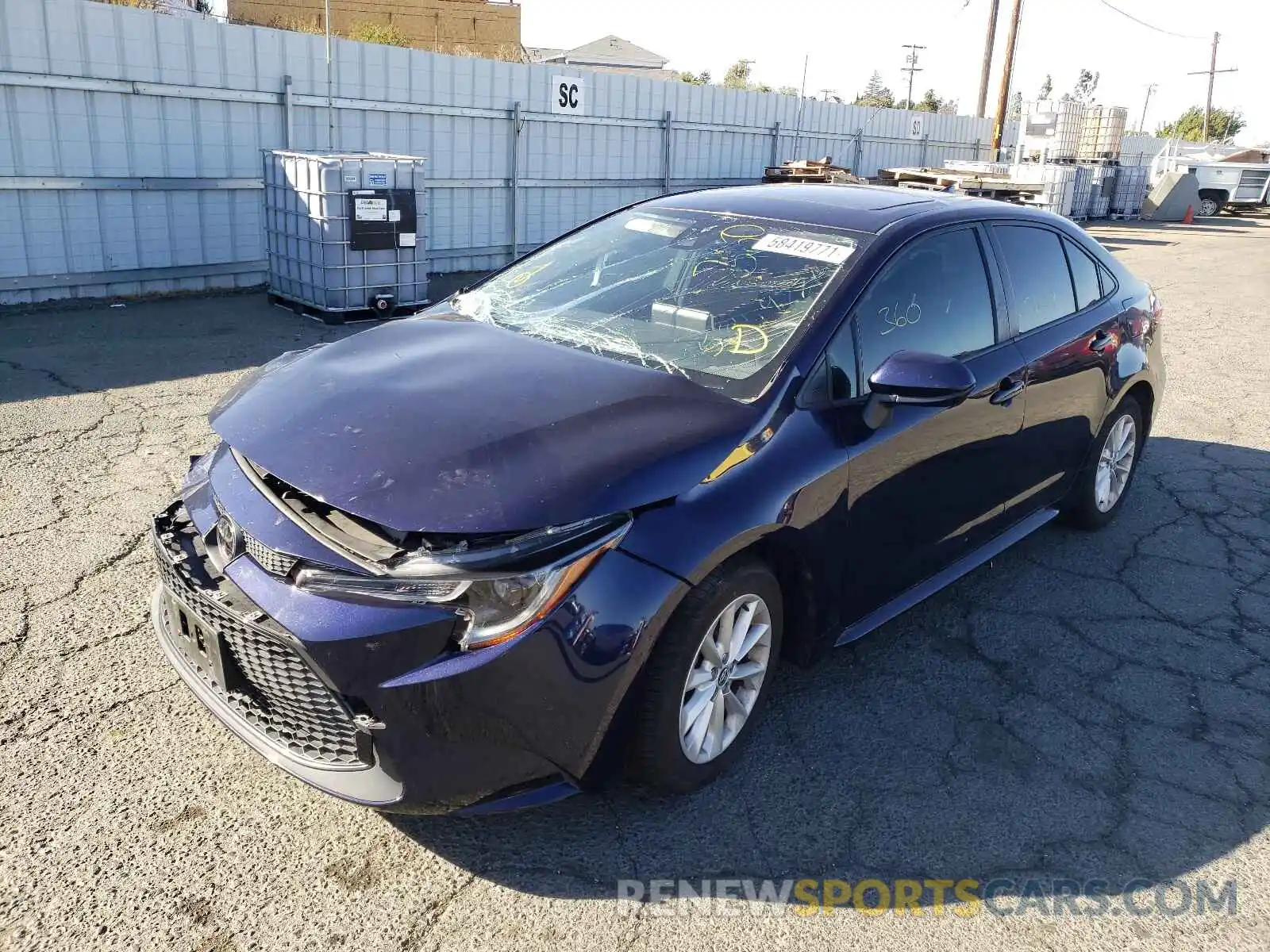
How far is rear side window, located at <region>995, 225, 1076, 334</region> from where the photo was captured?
3.96 metres

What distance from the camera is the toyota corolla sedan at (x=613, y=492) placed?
90.4 inches

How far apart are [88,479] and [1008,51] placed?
2755cm

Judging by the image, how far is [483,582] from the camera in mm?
2283

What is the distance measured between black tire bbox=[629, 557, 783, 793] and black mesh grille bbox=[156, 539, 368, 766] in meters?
0.72

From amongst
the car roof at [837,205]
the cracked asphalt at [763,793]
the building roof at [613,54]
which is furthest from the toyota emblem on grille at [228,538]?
the building roof at [613,54]

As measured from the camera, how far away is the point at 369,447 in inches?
101

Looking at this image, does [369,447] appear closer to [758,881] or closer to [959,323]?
[758,881]

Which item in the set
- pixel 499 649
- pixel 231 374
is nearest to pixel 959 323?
pixel 499 649

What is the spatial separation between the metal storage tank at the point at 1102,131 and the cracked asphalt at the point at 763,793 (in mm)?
24758

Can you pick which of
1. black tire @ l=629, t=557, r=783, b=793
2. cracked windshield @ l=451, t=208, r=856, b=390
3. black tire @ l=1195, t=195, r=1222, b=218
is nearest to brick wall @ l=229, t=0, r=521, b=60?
black tire @ l=1195, t=195, r=1222, b=218

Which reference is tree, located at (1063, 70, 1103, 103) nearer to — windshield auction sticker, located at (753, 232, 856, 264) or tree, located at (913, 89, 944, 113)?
tree, located at (913, 89, 944, 113)

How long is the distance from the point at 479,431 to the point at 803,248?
1442 millimetres

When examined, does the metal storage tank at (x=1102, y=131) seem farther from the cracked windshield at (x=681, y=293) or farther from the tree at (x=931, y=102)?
the tree at (x=931, y=102)

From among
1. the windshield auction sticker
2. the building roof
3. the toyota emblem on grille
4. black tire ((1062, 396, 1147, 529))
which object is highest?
the building roof
